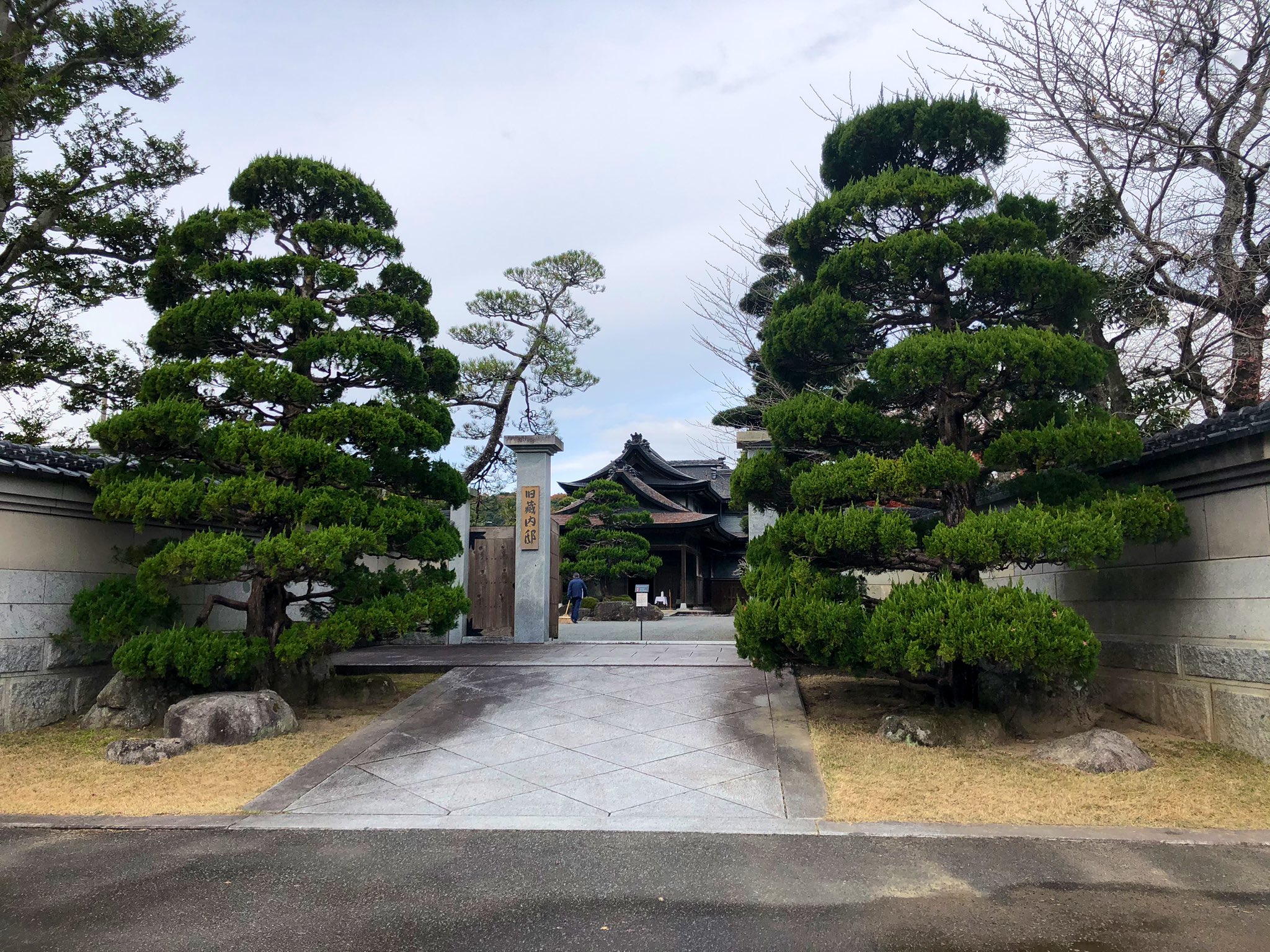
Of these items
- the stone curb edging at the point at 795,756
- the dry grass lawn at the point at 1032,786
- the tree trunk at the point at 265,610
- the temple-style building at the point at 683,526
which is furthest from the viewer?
the temple-style building at the point at 683,526

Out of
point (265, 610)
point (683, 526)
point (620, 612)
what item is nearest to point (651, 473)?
point (683, 526)

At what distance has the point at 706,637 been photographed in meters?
13.5

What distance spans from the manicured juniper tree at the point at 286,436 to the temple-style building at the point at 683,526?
1799 cm

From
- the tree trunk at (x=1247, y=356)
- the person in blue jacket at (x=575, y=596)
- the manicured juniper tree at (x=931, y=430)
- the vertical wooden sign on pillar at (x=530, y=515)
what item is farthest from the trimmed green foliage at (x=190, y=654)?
the person in blue jacket at (x=575, y=596)

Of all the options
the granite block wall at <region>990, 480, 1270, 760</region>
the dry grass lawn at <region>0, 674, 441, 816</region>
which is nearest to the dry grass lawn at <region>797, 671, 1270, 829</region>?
the granite block wall at <region>990, 480, 1270, 760</region>

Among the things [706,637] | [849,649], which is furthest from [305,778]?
[706,637]

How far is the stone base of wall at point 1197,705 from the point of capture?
18.4 feet

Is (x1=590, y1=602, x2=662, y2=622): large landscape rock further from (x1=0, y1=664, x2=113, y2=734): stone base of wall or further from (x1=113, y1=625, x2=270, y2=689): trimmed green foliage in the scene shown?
(x1=113, y1=625, x2=270, y2=689): trimmed green foliage

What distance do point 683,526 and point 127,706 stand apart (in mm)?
20188

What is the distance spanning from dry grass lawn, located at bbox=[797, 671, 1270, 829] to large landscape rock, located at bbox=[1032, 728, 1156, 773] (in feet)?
0.28

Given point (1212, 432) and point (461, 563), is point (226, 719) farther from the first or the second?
point (1212, 432)

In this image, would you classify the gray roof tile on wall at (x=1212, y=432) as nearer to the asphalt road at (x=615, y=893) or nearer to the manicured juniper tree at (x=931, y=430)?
the manicured juniper tree at (x=931, y=430)

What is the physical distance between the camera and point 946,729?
638 cm

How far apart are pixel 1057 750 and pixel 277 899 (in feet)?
17.1
